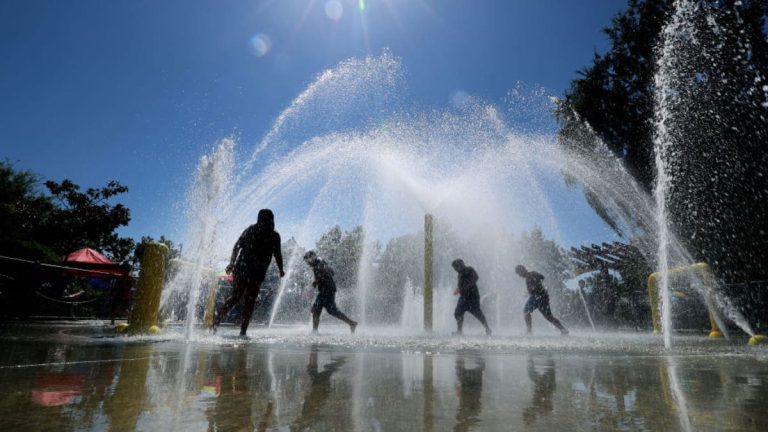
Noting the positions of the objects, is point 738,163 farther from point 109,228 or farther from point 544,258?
point 544,258

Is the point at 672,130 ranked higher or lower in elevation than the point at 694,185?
higher

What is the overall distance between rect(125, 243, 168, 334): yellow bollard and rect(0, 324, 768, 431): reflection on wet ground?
12.7 feet

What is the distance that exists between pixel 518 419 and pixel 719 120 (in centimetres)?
1756

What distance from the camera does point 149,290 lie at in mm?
6539

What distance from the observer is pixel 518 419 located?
139cm

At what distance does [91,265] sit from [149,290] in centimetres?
832

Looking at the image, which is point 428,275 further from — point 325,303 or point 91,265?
point 91,265

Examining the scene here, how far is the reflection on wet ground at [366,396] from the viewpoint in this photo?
132 cm

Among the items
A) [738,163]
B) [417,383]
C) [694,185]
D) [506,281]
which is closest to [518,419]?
[417,383]

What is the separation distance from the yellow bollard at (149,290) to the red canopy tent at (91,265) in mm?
6782

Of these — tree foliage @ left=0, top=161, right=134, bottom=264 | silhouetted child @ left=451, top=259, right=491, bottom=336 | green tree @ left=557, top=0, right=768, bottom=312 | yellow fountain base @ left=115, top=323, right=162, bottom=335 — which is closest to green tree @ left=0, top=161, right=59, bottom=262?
tree foliage @ left=0, top=161, right=134, bottom=264

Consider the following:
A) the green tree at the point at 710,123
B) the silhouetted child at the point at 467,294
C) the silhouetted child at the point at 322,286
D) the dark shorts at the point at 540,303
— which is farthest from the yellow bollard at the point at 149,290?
the green tree at the point at 710,123

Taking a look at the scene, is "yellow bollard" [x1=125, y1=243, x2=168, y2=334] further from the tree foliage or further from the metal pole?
the tree foliage

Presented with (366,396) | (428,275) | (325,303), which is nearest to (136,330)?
(325,303)
